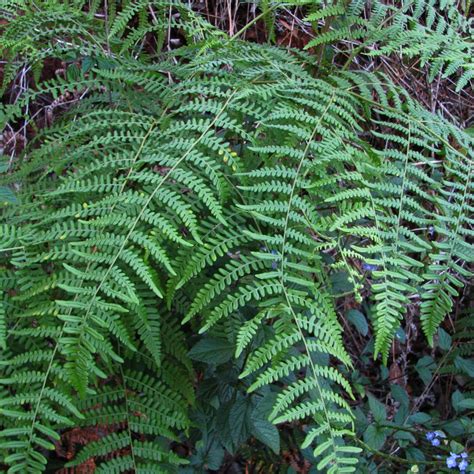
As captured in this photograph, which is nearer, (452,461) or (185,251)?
(185,251)

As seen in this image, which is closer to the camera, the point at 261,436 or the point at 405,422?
the point at 261,436

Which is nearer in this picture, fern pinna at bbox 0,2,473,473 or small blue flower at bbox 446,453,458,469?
fern pinna at bbox 0,2,473,473

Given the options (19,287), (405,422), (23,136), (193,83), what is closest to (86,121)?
(193,83)

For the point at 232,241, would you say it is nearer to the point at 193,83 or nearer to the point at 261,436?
the point at 193,83

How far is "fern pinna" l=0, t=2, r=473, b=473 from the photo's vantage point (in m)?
1.07

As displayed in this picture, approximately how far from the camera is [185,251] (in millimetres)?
1229

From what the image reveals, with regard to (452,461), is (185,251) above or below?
above

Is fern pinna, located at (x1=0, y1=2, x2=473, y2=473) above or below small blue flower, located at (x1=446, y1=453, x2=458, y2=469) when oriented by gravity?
above

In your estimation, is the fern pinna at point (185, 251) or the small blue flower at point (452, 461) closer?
the fern pinna at point (185, 251)

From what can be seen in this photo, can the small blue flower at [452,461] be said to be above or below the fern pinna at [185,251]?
below

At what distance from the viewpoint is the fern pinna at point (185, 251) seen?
1.07 meters

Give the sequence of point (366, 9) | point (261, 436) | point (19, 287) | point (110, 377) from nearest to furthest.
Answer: point (19, 287), point (110, 377), point (261, 436), point (366, 9)

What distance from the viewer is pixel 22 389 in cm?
115

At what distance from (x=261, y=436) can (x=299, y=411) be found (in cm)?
61
